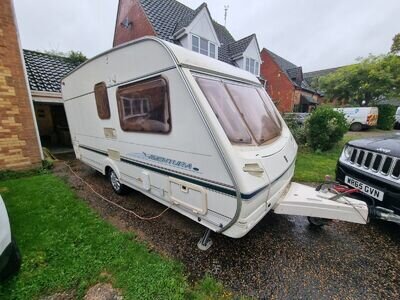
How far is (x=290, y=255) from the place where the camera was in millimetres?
2549

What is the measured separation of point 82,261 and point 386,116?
2064 cm

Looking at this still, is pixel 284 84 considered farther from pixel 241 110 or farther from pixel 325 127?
pixel 241 110

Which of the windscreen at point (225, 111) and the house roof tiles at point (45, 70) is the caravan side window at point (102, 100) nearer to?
the windscreen at point (225, 111)

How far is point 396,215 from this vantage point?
2.41m

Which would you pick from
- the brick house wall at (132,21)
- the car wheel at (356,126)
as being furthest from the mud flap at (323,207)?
the car wheel at (356,126)

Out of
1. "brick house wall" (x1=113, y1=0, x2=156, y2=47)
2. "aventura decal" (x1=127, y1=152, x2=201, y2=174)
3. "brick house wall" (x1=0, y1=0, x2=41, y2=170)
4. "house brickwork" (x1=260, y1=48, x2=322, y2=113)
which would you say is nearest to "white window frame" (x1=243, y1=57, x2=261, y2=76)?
"brick house wall" (x1=113, y1=0, x2=156, y2=47)

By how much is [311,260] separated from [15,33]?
8.25 m

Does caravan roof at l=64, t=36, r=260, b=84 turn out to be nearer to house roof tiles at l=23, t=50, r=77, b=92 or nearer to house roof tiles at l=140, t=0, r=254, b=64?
house roof tiles at l=23, t=50, r=77, b=92

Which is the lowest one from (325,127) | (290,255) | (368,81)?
(290,255)

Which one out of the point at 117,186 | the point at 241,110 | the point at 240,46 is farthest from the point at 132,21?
the point at 241,110

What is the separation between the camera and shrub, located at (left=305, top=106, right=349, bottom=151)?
7270mm

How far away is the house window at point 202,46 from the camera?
11.3m

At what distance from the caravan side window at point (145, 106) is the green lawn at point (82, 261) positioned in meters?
1.64

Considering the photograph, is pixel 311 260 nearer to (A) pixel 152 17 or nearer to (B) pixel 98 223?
(B) pixel 98 223
